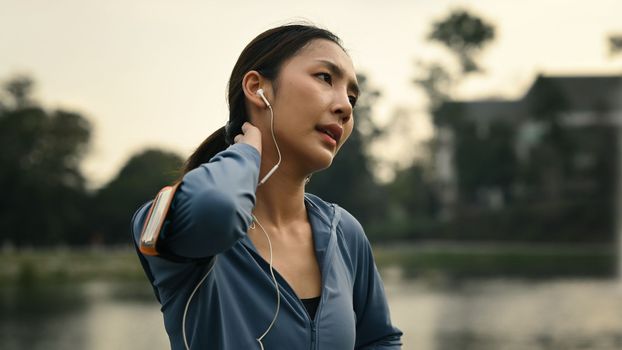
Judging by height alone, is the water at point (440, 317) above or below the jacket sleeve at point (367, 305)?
below

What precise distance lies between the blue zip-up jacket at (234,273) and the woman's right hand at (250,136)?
5 centimetres

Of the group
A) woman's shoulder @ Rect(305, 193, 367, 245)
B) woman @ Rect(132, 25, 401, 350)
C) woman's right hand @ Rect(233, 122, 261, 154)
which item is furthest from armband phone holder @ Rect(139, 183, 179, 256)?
woman's shoulder @ Rect(305, 193, 367, 245)

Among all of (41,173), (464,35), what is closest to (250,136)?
(41,173)

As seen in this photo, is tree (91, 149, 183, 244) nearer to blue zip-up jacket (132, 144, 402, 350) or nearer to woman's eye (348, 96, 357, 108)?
woman's eye (348, 96, 357, 108)

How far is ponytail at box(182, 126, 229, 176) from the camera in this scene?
1948 mm

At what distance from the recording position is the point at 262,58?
5.97ft

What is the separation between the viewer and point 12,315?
17969 millimetres

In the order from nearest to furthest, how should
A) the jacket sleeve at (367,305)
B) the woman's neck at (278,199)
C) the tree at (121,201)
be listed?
1. the woman's neck at (278,199)
2. the jacket sleeve at (367,305)
3. the tree at (121,201)

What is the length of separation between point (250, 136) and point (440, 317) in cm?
1521

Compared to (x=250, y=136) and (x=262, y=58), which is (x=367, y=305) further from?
(x=262, y=58)

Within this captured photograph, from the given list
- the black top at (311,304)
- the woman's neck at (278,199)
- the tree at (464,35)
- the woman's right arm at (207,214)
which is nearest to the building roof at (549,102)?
the tree at (464,35)

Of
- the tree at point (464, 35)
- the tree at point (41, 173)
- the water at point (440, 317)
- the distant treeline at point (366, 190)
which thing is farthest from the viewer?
the tree at point (464, 35)

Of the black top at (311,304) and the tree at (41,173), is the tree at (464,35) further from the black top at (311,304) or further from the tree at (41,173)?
the black top at (311,304)

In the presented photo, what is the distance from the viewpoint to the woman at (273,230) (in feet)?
4.93
